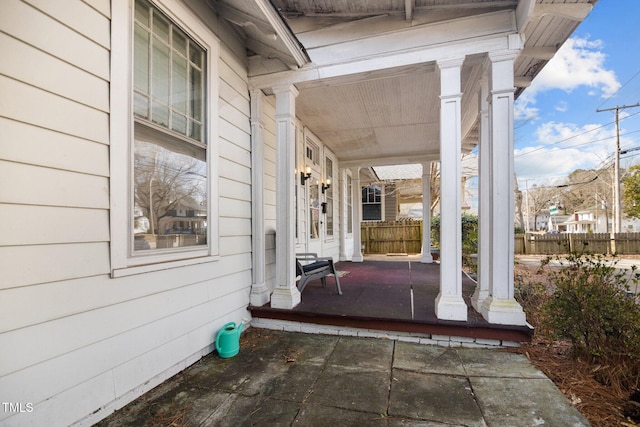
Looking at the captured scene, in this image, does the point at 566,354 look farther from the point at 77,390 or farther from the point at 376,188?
the point at 376,188

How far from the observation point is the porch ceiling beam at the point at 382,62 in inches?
101

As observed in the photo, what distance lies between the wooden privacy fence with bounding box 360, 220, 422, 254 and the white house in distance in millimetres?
6165

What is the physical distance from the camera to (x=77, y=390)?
4.89ft

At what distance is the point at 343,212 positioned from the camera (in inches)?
289

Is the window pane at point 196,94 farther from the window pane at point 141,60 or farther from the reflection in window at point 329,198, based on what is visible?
the reflection in window at point 329,198

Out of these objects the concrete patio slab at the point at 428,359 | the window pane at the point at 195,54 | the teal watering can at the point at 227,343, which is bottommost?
the concrete patio slab at the point at 428,359

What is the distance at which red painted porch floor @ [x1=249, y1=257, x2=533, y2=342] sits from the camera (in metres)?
2.46

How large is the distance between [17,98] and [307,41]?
99.0 inches

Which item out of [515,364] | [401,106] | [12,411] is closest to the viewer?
[12,411]

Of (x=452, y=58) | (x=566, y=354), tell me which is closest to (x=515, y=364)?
(x=566, y=354)

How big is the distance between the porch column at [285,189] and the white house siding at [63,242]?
1296mm

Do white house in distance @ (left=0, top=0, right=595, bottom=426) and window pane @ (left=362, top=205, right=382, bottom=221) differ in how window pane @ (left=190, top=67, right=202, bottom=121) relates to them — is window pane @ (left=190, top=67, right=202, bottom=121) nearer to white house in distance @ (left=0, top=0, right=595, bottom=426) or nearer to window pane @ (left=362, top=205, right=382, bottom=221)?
white house in distance @ (left=0, top=0, right=595, bottom=426)

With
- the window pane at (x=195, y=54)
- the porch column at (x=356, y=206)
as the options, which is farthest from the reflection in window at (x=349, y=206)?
the window pane at (x=195, y=54)

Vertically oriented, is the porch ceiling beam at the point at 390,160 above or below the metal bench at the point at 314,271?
above
